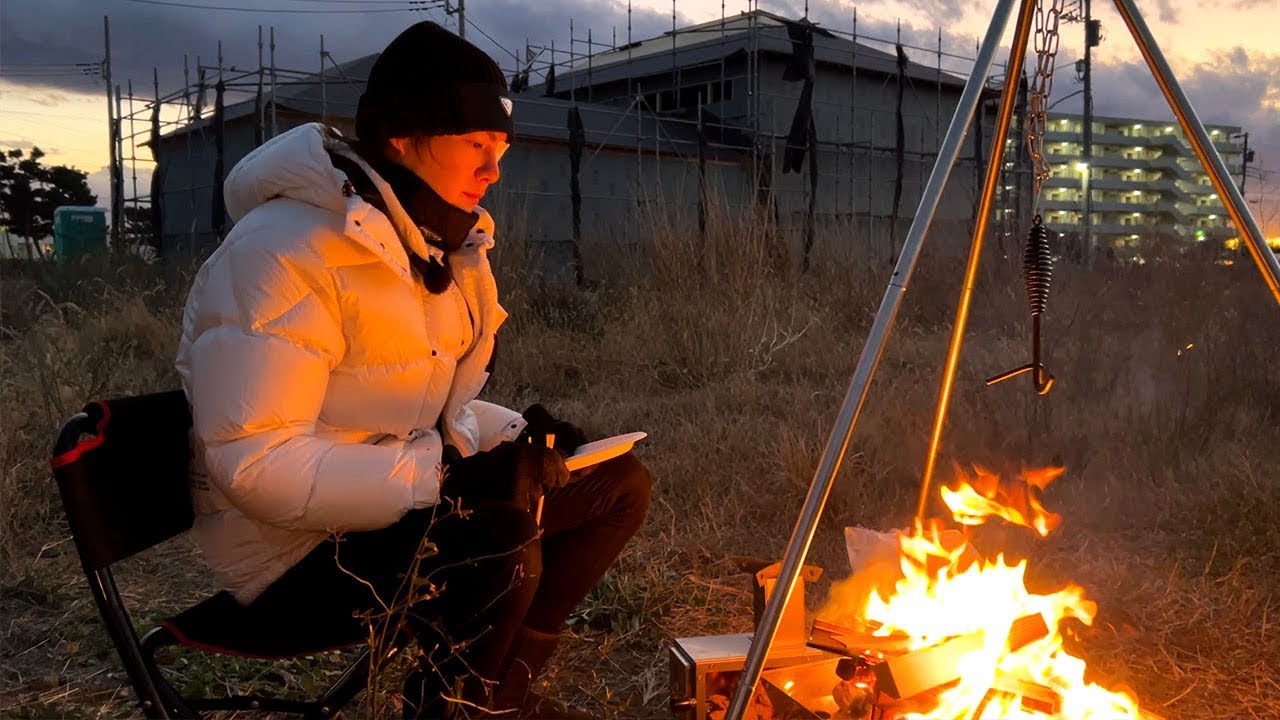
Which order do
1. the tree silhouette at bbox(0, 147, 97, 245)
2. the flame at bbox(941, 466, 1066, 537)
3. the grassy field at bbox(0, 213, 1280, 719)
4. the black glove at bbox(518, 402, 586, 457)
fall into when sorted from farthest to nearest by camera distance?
the tree silhouette at bbox(0, 147, 97, 245) → the grassy field at bbox(0, 213, 1280, 719) → the flame at bbox(941, 466, 1066, 537) → the black glove at bbox(518, 402, 586, 457)

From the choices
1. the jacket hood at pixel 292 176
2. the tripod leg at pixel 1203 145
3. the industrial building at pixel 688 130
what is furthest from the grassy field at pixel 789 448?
the industrial building at pixel 688 130

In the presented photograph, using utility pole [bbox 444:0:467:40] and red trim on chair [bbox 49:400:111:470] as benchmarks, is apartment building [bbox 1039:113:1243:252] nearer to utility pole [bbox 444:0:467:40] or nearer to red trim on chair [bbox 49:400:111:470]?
utility pole [bbox 444:0:467:40]

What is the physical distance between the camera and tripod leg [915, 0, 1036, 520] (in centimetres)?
181

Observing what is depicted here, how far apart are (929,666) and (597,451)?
0.71 m

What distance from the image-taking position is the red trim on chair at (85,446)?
143cm

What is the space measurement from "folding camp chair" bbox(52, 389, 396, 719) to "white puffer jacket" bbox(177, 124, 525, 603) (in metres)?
0.06

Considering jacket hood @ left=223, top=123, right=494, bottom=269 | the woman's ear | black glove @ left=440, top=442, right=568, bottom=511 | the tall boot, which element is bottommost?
the tall boot

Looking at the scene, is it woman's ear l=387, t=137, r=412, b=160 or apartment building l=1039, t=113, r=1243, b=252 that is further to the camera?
apartment building l=1039, t=113, r=1243, b=252

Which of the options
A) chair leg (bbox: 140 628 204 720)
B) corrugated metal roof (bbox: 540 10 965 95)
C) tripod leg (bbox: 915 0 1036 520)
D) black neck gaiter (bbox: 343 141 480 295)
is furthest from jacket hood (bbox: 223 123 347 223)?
corrugated metal roof (bbox: 540 10 965 95)

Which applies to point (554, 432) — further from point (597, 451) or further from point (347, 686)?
point (347, 686)

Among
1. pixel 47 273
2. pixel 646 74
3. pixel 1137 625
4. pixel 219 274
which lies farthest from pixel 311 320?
pixel 646 74

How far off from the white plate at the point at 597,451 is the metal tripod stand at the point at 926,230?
39 centimetres

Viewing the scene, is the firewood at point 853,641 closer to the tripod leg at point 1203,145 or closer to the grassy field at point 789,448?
the grassy field at point 789,448

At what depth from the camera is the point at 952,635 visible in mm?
1960
